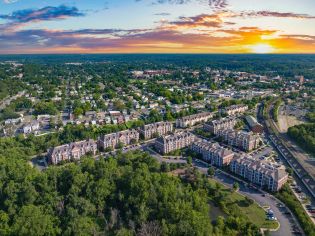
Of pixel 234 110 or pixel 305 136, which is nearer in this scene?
pixel 305 136

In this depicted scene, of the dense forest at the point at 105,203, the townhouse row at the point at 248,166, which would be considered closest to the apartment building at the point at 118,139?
the townhouse row at the point at 248,166

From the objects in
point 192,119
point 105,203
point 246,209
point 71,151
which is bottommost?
point 246,209

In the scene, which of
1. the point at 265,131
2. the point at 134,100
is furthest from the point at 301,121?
the point at 134,100

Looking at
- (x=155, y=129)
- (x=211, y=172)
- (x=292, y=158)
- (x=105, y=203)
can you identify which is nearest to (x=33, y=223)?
(x=105, y=203)

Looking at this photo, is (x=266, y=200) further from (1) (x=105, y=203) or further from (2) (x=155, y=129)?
(2) (x=155, y=129)

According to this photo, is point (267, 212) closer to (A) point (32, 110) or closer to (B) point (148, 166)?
(B) point (148, 166)

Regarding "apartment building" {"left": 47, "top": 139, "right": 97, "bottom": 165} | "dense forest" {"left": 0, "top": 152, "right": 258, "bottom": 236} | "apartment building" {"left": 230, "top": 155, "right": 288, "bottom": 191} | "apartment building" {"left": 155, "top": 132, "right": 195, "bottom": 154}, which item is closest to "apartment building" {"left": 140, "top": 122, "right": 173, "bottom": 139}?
"apartment building" {"left": 155, "top": 132, "right": 195, "bottom": 154}

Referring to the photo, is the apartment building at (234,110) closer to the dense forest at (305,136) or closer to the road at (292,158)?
the road at (292,158)
